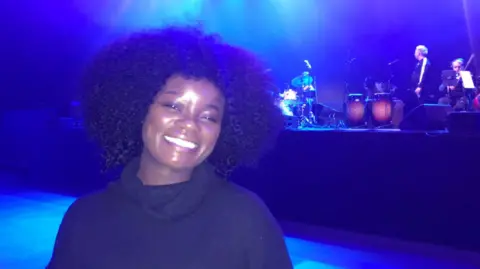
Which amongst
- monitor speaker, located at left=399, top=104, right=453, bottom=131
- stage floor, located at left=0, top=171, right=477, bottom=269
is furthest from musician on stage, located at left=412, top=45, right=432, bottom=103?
stage floor, located at left=0, top=171, right=477, bottom=269

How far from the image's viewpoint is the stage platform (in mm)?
4148

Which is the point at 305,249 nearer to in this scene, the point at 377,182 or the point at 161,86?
the point at 377,182

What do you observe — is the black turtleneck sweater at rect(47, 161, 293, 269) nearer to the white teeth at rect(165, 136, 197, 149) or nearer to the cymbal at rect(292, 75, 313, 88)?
the white teeth at rect(165, 136, 197, 149)

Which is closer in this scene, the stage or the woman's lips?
the woman's lips

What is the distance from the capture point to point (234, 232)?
117 centimetres

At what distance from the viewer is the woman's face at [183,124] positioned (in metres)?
1.30

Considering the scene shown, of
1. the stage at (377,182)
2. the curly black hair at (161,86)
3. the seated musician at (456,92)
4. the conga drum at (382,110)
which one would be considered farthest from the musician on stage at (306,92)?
the curly black hair at (161,86)

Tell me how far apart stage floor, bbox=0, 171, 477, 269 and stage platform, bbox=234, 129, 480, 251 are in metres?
0.18

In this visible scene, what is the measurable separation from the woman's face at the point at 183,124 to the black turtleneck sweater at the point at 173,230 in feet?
0.22

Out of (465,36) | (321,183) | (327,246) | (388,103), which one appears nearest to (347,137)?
(321,183)

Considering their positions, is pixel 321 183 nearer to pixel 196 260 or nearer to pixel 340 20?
pixel 196 260

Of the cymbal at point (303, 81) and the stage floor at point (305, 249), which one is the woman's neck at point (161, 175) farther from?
the cymbal at point (303, 81)

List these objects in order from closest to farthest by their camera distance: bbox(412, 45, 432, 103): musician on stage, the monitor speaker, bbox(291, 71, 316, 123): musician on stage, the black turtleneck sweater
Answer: the black turtleneck sweater
the monitor speaker
bbox(291, 71, 316, 123): musician on stage
bbox(412, 45, 432, 103): musician on stage

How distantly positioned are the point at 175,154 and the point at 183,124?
0.08m
